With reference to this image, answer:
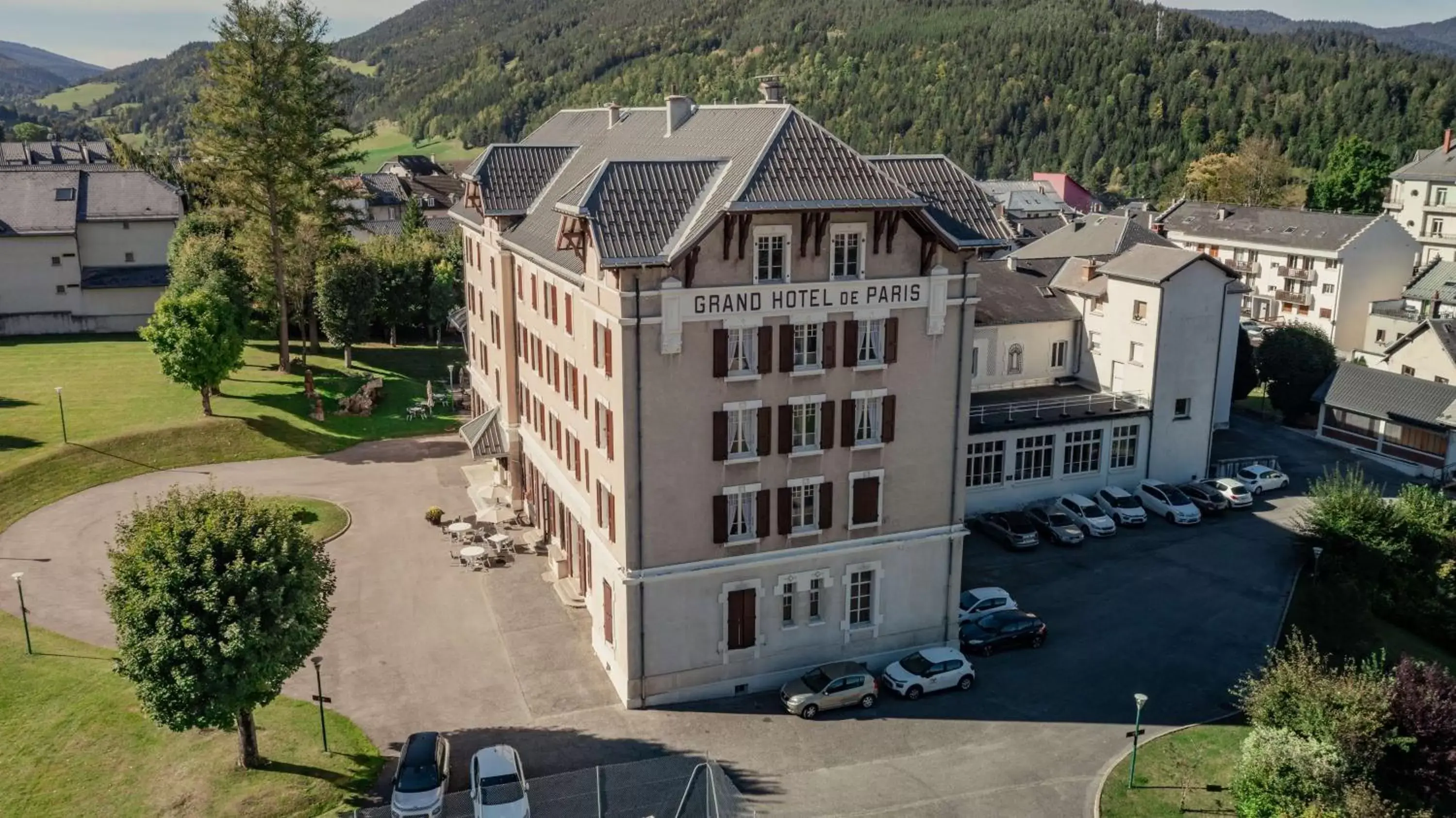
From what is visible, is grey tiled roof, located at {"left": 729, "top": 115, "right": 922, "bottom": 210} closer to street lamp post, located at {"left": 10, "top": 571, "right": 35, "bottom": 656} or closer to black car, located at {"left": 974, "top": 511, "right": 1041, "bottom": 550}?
black car, located at {"left": 974, "top": 511, "right": 1041, "bottom": 550}

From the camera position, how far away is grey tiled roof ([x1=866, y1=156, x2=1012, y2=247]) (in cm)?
3675

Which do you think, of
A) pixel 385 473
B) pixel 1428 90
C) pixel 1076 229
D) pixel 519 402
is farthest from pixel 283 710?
pixel 1428 90

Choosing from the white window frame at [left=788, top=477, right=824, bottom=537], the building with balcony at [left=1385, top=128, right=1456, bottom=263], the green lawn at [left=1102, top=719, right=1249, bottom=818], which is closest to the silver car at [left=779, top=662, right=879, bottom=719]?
the white window frame at [left=788, top=477, right=824, bottom=537]

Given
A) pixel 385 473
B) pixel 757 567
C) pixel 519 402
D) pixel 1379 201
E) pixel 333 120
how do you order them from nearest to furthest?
pixel 757 567 → pixel 519 402 → pixel 385 473 → pixel 333 120 → pixel 1379 201

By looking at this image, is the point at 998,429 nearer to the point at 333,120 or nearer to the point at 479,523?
the point at 479,523

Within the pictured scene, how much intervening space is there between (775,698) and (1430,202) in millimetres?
102638

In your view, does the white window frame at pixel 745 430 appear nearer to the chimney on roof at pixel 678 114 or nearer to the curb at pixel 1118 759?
the curb at pixel 1118 759

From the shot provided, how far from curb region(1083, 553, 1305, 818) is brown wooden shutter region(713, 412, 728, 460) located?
1549cm

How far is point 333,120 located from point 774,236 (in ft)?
170

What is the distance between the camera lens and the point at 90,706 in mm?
34812

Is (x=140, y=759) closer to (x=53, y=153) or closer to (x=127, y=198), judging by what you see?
(x=127, y=198)

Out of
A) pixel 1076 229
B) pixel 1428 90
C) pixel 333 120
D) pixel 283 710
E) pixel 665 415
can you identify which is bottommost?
pixel 283 710

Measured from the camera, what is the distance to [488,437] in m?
53.5

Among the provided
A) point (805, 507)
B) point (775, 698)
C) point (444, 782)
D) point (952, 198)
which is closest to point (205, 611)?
point (444, 782)
